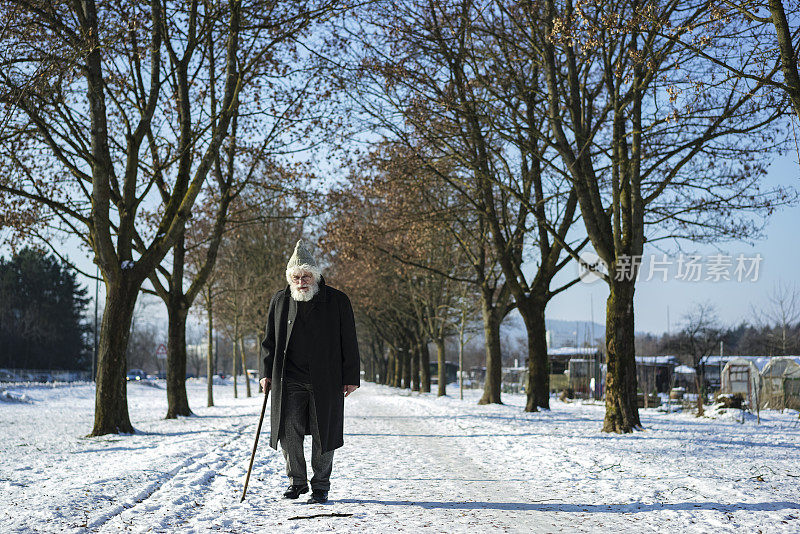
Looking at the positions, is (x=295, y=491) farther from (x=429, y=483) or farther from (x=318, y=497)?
(x=429, y=483)

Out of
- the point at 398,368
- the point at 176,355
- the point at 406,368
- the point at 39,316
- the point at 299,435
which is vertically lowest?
the point at 398,368

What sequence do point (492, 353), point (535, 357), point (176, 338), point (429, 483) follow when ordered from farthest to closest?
1. point (492, 353)
2. point (535, 357)
3. point (176, 338)
4. point (429, 483)

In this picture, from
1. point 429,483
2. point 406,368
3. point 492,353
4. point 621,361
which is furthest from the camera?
point 406,368

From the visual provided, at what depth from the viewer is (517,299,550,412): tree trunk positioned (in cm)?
2098

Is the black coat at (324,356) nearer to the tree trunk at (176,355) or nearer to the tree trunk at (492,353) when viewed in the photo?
the tree trunk at (176,355)

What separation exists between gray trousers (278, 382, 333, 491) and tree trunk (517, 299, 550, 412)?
14.8 meters

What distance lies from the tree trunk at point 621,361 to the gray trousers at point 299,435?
8.57 metres

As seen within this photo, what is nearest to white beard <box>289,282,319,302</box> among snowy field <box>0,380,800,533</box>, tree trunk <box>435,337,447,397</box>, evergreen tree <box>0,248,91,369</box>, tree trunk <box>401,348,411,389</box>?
snowy field <box>0,380,800,533</box>

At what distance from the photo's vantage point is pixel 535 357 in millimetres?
20922

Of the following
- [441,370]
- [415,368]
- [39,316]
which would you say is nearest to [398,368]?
[415,368]

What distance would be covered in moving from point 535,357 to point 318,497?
15.0 m

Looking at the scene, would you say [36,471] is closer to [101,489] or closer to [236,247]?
[101,489]

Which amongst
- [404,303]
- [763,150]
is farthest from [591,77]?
[404,303]

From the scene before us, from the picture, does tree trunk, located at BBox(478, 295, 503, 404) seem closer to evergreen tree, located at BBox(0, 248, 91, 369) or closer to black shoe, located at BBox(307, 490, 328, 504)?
black shoe, located at BBox(307, 490, 328, 504)
